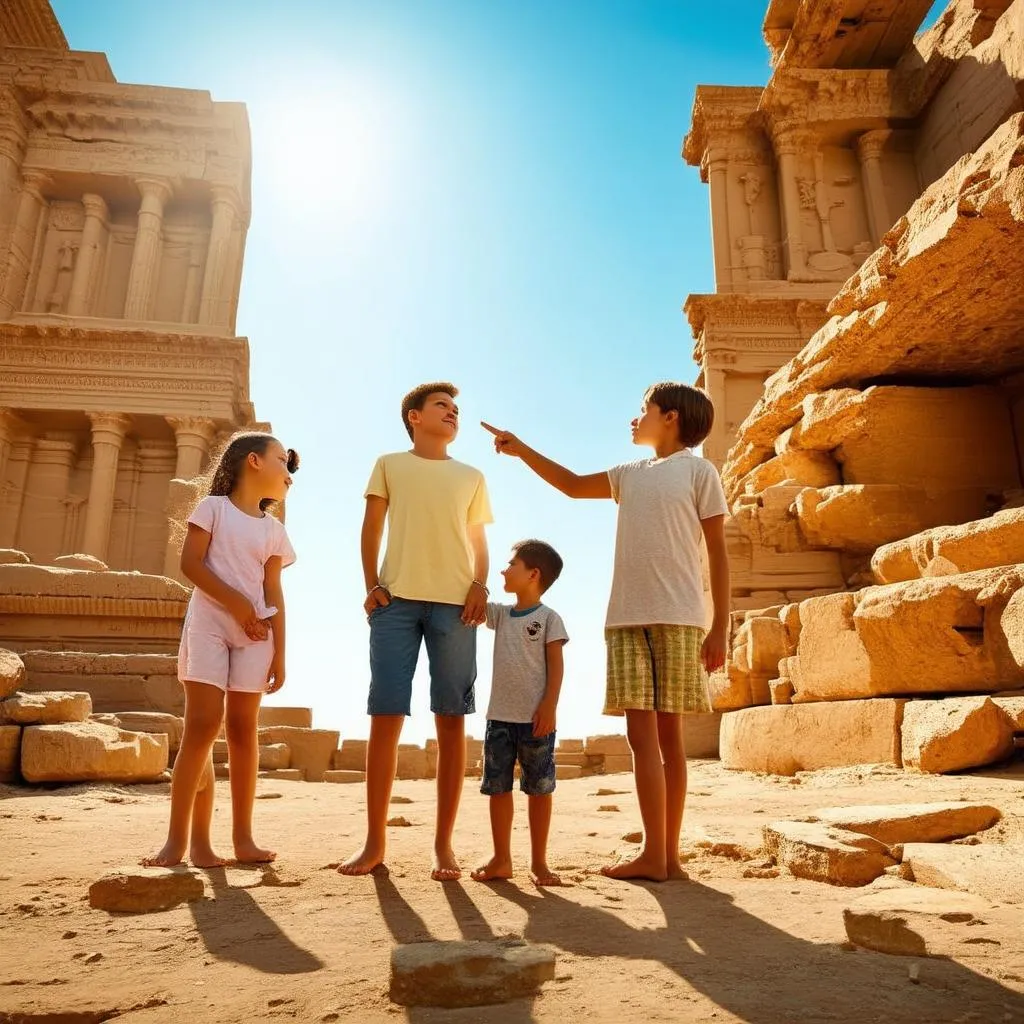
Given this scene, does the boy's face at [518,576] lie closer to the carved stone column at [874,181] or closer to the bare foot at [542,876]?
the bare foot at [542,876]

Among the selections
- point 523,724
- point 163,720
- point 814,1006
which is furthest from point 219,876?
point 163,720

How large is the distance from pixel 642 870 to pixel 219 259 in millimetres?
25325

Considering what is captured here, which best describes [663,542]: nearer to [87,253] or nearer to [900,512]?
[900,512]

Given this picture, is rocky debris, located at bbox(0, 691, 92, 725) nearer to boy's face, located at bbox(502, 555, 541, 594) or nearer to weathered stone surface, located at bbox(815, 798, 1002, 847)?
boy's face, located at bbox(502, 555, 541, 594)

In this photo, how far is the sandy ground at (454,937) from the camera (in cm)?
154

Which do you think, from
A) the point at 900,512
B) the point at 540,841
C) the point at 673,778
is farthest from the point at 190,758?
the point at 900,512

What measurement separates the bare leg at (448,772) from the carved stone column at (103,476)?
2041 centimetres

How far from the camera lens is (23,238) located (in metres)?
23.9

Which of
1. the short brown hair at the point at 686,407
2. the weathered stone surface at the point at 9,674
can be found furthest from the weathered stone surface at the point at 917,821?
the weathered stone surface at the point at 9,674

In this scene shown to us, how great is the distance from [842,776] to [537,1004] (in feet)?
12.3

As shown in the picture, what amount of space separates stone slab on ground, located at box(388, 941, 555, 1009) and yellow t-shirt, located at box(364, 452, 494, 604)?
63.3 inches

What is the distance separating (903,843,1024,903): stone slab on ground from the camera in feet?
7.42

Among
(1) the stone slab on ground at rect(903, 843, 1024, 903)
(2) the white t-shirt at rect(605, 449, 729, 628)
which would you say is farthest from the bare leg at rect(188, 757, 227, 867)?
(1) the stone slab on ground at rect(903, 843, 1024, 903)

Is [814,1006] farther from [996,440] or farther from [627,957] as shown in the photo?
[996,440]
